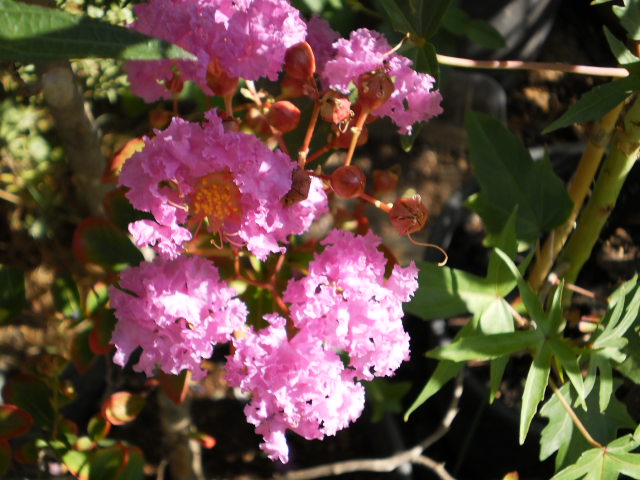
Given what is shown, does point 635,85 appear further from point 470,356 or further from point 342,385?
point 342,385

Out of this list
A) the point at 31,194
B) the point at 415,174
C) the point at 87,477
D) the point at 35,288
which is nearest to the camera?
the point at 87,477

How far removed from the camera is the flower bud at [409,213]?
716 mm

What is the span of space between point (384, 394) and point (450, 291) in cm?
50

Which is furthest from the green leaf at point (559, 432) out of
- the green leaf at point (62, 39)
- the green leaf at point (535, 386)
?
Answer: the green leaf at point (62, 39)

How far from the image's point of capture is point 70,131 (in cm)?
93

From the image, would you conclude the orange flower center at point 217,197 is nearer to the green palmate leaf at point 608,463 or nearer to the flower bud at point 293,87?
the flower bud at point 293,87

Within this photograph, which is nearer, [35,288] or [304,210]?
[304,210]

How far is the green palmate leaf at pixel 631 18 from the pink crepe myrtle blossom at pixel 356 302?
1.11 ft

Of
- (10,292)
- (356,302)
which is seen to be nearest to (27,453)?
(10,292)

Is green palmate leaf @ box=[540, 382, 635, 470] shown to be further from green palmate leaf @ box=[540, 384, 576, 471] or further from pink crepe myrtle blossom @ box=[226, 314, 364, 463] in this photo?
pink crepe myrtle blossom @ box=[226, 314, 364, 463]

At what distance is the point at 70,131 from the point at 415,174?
43.2 inches

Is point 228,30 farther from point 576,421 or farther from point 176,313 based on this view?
point 576,421

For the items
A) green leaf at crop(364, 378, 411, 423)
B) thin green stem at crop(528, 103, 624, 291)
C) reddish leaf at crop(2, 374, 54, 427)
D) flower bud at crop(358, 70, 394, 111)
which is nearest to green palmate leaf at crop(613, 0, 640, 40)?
thin green stem at crop(528, 103, 624, 291)

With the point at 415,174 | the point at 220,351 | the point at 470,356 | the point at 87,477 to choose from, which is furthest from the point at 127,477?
the point at 415,174
